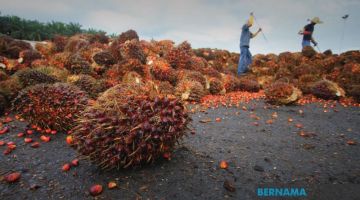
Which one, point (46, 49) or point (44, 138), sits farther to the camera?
point (46, 49)

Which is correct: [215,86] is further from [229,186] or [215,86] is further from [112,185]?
[112,185]

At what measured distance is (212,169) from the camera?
2.53 metres

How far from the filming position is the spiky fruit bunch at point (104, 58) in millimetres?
6215

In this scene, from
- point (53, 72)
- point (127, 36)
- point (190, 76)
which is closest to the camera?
point (53, 72)

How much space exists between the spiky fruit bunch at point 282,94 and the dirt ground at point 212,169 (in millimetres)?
2342

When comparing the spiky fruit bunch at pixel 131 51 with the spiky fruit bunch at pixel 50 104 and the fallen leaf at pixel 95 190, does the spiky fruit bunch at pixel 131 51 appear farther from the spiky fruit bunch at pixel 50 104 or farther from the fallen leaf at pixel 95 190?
the fallen leaf at pixel 95 190

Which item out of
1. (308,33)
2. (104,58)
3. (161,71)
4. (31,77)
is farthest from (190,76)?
(308,33)

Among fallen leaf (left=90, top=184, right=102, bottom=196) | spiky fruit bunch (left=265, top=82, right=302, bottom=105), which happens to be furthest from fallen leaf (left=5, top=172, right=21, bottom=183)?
spiky fruit bunch (left=265, top=82, right=302, bottom=105)

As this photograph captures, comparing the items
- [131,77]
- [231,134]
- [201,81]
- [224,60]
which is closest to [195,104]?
[201,81]

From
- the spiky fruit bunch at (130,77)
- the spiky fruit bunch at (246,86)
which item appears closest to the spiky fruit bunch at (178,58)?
the spiky fruit bunch at (130,77)

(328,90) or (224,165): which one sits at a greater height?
(328,90)

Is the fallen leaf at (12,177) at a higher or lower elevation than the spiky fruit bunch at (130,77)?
lower

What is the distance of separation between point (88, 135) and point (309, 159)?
2601mm

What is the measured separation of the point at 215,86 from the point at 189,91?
156 cm
